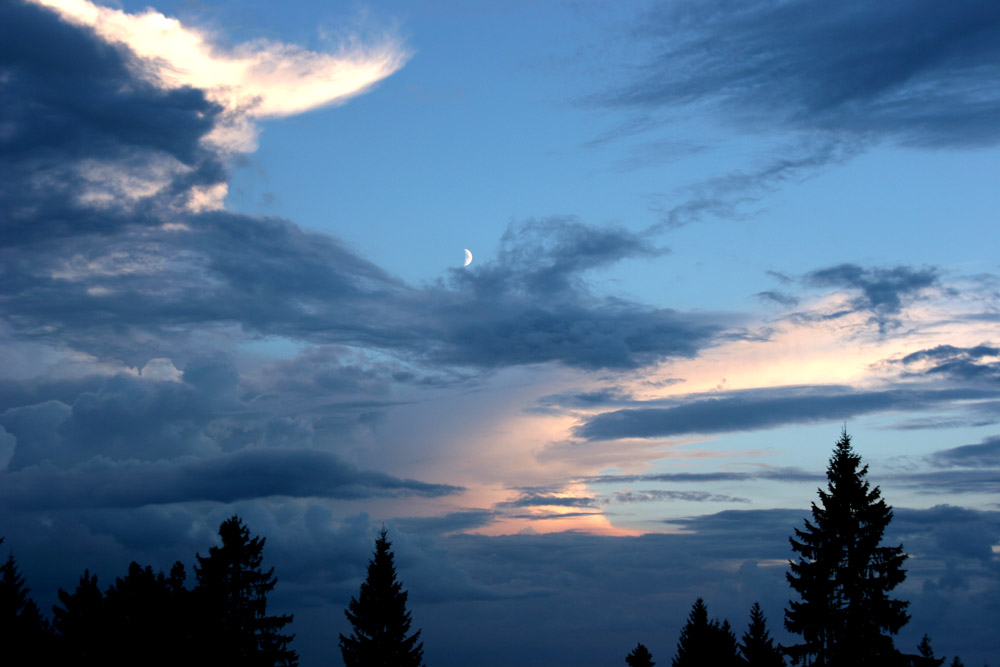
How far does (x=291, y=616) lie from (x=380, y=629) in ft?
20.6

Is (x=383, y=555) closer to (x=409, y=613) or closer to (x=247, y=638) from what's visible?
(x=409, y=613)

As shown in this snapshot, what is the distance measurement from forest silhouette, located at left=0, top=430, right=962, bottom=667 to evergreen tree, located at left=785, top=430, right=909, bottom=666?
1.9 inches

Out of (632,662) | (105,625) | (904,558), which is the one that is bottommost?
(632,662)

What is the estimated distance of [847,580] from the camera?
1633 inches

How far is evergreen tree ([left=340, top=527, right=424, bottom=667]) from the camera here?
176ft

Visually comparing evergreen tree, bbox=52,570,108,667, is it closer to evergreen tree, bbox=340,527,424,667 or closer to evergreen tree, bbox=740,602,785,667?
evergreen tree, bbox=340,527,424,667

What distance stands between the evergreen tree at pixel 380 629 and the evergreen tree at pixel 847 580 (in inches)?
932

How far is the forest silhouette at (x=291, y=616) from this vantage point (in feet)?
135

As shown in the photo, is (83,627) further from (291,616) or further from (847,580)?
(847,580)

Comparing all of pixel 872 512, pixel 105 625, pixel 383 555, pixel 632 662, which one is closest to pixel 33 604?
pixel 105 625

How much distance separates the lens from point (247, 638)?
53062 mm

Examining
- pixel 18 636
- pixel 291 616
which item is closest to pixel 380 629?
pixel 291 616

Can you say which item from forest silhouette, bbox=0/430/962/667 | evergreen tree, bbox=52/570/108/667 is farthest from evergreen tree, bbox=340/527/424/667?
evergreen tree, bbox=52/570/108/667

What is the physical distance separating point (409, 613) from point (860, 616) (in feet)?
91.8
